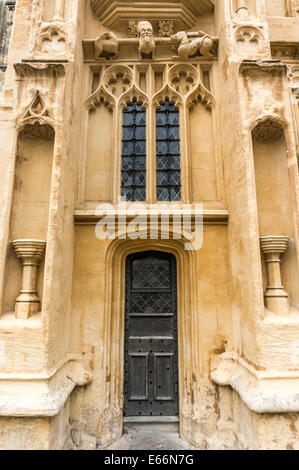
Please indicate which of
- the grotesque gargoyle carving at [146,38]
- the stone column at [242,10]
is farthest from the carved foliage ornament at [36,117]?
the stone column at [242,10]

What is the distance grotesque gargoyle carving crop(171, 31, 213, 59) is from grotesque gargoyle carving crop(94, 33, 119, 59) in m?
1.01

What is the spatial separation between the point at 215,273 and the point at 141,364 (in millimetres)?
1788

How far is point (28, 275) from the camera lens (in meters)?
3.22

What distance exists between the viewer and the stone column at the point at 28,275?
3.11 m

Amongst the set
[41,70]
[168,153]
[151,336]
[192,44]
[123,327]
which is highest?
[192,44]

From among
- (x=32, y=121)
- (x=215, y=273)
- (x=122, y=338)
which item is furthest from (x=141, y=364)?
(x=32, y=121)

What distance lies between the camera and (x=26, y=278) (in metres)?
3.21

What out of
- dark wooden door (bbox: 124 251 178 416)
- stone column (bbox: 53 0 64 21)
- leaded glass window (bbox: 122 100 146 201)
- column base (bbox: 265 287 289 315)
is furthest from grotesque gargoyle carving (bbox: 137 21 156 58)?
column base (bbox: 265 287 289 315)

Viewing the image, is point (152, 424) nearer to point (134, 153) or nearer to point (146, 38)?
point (134, 153)

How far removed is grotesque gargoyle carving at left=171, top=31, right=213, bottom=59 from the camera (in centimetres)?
453

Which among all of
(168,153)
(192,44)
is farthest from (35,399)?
(192,44)

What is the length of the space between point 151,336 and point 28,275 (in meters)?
2.06

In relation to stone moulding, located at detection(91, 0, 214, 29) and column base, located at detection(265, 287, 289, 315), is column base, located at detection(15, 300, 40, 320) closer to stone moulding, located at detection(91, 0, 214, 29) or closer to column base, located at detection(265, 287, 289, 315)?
column base, located at detection(265, 287, 289, 315)
